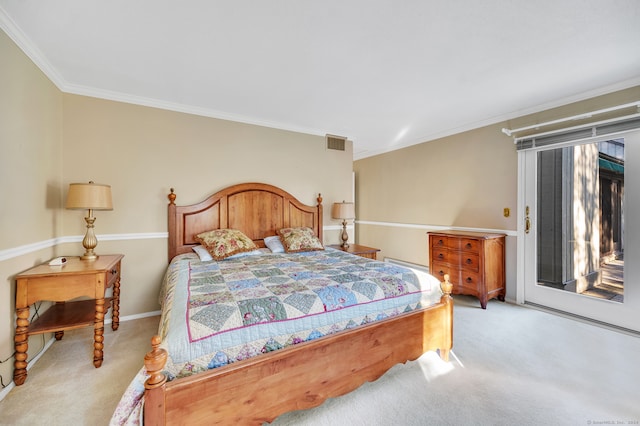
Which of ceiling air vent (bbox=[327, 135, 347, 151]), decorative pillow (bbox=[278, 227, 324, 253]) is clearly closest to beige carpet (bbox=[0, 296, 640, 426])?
decorative pillow (bbox=[278, 227, 324, 253])

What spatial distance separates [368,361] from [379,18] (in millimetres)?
2265

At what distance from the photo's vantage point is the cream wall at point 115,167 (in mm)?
1961

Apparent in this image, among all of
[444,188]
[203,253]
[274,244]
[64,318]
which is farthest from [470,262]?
[64,318]

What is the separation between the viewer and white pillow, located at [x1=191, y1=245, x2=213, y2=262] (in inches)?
113

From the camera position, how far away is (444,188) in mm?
4320

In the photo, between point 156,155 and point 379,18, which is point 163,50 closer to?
point 156,155

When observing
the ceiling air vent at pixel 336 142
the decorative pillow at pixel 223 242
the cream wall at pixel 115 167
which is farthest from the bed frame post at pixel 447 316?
the ceiling air vent at pixel 336 142

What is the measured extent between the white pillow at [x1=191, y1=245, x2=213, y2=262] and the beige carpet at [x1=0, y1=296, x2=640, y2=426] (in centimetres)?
88

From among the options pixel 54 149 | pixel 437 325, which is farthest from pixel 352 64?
pixel 54 149

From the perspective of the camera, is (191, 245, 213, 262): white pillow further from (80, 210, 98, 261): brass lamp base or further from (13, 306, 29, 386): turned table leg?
(13, 306, 29, 386): turned table leg

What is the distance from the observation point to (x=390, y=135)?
457 cm

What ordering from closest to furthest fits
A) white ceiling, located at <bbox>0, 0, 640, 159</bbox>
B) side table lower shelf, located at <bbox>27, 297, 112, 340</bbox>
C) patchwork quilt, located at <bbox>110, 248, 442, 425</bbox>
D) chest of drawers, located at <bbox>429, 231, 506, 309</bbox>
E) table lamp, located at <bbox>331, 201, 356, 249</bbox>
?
patchwork quilt, located at <bbox>110, 248, 442, 425</bbox> < white ceiling, located at <bbox>0, 0, 640, 159</bbox> < side table lower shelf, located at <bbox>27, 297, 112, 340</bbox> < chest of drawers, located at <bbox>429, 231, 506, 309</bbox> < table lamp, located at <bbox>331, 201, 356, 249</bbox>

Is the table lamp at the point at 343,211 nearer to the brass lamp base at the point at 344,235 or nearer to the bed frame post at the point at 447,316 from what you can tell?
the brass lamp base at the point at 344,235

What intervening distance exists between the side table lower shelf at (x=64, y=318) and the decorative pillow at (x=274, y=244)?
167 cm
